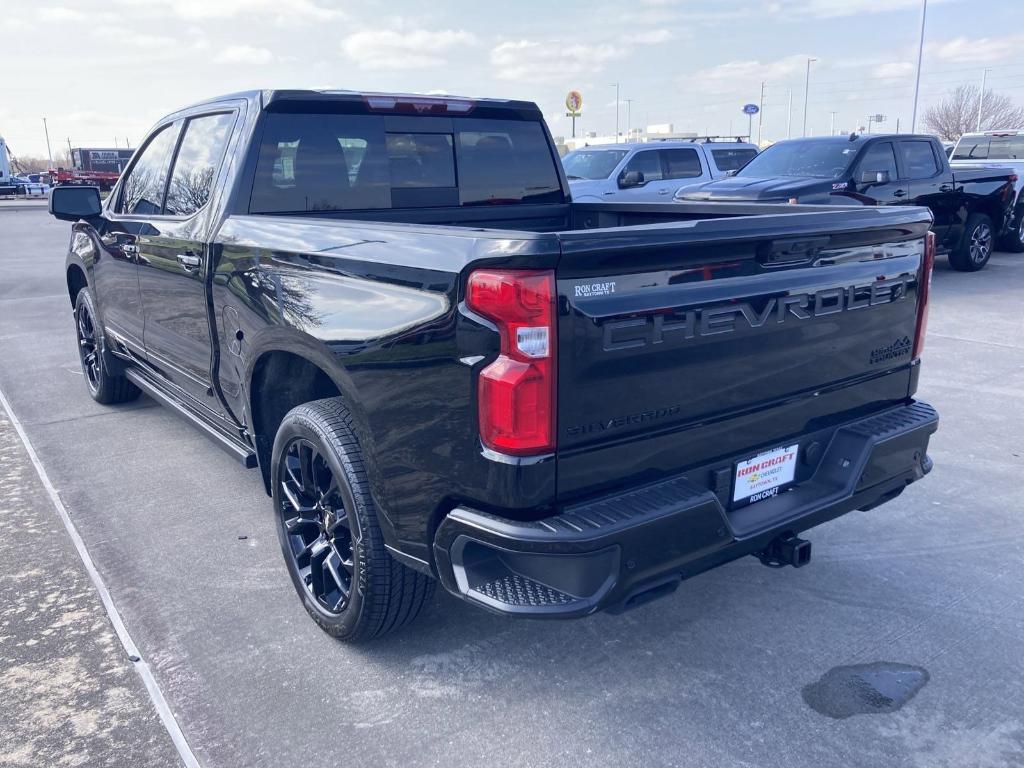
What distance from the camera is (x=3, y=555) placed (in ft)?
12.7

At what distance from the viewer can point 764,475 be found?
2.82m

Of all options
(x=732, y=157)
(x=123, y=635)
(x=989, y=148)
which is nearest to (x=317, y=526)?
(x=123, y=635)

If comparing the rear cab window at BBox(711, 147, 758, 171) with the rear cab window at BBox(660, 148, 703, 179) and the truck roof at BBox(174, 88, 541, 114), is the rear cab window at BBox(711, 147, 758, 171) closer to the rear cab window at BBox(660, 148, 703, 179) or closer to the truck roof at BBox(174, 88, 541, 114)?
the rear cab window at BBox(660, 148, 703, 179)

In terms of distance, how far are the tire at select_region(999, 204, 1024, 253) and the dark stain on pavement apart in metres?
13.7

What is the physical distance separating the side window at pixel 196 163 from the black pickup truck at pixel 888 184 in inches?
279

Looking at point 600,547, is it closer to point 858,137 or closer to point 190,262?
point 190,262

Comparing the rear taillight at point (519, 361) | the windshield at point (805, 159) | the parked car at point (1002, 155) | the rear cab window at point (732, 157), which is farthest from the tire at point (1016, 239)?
the rear taillight at point (519, 361)

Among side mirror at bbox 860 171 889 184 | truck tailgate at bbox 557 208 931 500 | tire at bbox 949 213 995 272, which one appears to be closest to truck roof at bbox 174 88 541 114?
truck tailgate at bbox 557 208 931 500

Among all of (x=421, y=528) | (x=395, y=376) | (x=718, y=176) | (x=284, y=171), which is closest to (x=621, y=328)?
(x=395, y=376)

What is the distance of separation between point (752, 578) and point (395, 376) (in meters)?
1.95

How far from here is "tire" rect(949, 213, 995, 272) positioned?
11828 millimetres

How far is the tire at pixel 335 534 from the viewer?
282cm

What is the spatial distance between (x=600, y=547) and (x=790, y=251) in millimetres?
1152

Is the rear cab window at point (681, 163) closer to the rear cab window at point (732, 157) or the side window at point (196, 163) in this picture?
the rear cab window at point (732, 157)
